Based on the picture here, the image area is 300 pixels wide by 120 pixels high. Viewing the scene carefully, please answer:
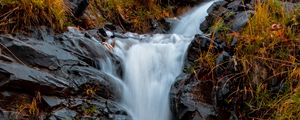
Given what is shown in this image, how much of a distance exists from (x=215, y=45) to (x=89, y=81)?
1347 mm

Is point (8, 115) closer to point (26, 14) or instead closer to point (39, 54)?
point (39, 54)

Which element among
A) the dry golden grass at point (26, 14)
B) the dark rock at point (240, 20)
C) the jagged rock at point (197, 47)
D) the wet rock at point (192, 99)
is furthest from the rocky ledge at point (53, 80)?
the dark rock at point (240, 20)

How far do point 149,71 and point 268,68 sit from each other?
134 cm

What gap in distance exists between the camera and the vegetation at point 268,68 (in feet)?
12.6

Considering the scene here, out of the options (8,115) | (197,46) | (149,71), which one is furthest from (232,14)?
(8,115)

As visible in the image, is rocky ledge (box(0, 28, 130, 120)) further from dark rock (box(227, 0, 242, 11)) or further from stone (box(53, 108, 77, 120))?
dark rock (box(227, 0, 242, 11))

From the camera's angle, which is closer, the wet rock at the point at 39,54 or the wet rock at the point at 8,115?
the wet rock at the point at 8,115

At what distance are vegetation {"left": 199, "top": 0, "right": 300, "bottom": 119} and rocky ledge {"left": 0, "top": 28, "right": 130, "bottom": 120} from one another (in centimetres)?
109

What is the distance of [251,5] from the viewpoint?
5.46 metres

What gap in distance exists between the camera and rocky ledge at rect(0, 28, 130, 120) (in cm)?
375

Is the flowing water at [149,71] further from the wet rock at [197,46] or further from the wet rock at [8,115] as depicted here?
the wet rock at [8,115]

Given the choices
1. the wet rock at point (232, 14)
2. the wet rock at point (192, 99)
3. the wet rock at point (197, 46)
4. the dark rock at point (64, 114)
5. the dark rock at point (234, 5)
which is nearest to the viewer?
the dark rock at point (64, 114)

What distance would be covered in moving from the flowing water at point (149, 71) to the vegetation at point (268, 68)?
1.76ft

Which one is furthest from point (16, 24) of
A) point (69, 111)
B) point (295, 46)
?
point (295, 46)
